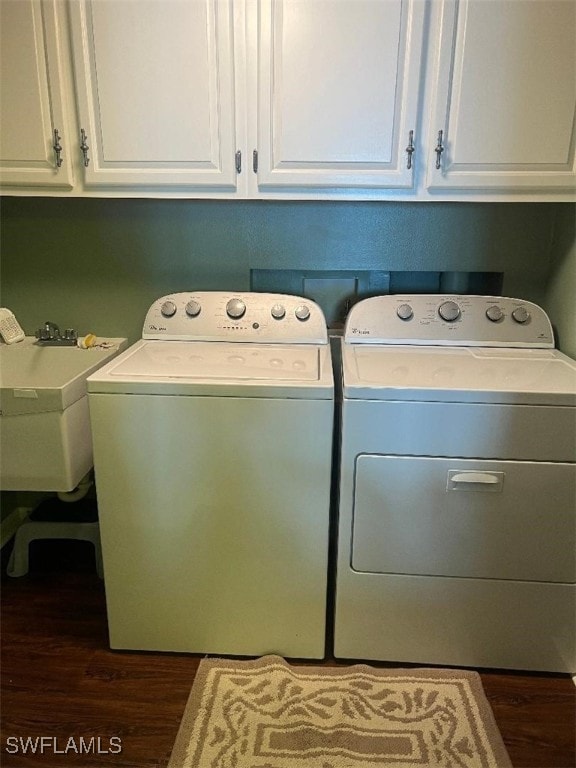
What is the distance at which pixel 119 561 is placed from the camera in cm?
166

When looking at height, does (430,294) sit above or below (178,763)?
above

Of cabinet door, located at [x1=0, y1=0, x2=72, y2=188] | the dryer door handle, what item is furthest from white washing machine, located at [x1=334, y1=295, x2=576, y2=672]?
cabinet door, located at [x1=0, y1=0, x2=72, y2=188]

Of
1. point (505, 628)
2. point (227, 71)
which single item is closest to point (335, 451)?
A: point (505, 628)

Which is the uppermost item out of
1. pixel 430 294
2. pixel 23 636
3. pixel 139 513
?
pixel 430 294

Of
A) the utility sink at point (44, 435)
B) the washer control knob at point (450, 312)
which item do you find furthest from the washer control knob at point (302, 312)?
the utility sink at point (44, 435)

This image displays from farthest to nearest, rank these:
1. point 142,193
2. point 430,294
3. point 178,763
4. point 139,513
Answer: point 430,294
point 142,193
point 139,513
point 178,763

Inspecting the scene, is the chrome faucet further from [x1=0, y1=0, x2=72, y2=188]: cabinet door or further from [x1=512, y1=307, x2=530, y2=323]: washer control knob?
[x1=512, y1=307, x2=530, y2=323]: washer control knob

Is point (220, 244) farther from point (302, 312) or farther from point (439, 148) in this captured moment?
point (439, 148)

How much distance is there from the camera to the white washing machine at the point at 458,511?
1.47 m

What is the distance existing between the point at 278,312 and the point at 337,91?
692 mm

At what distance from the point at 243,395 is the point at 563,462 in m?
0.87

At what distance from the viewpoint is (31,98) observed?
1.67 m

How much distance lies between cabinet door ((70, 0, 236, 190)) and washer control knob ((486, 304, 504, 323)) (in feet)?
3.10

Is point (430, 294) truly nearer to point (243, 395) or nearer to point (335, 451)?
point (335, 451)
